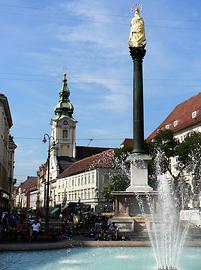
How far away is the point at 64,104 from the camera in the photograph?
135 m

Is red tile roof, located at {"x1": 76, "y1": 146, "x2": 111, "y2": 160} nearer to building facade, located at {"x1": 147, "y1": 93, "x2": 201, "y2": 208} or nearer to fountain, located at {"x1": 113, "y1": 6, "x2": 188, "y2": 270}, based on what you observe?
building facade, located at {"x1": 147, "y1": 93, "x2": 201, "y2": 208}

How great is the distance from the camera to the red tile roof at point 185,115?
62731 mm

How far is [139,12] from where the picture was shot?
28766 millimetres

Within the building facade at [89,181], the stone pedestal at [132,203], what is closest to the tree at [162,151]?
the stone pedestal at [132,203]

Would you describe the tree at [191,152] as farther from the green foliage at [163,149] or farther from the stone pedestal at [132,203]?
the stone pedestal at [132,203]

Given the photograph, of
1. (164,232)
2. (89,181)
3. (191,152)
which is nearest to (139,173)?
(164,232)

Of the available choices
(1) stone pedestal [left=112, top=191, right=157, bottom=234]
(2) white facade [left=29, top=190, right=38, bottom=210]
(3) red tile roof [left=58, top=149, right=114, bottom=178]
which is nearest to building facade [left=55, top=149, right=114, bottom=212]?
(3) red tile roof [left=58, top=149, right=114, bottom=178]

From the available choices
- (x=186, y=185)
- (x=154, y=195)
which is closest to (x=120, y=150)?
(x=186, y=185)

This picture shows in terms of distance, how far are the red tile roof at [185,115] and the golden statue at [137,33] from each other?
33.1m

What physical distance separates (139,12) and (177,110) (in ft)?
161

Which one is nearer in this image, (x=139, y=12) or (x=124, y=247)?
(x=124, y=247)

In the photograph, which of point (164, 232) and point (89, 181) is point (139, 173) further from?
point (89, 181)

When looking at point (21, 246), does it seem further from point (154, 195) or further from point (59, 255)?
point (154, 195)

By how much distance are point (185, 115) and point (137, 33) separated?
137 ft
